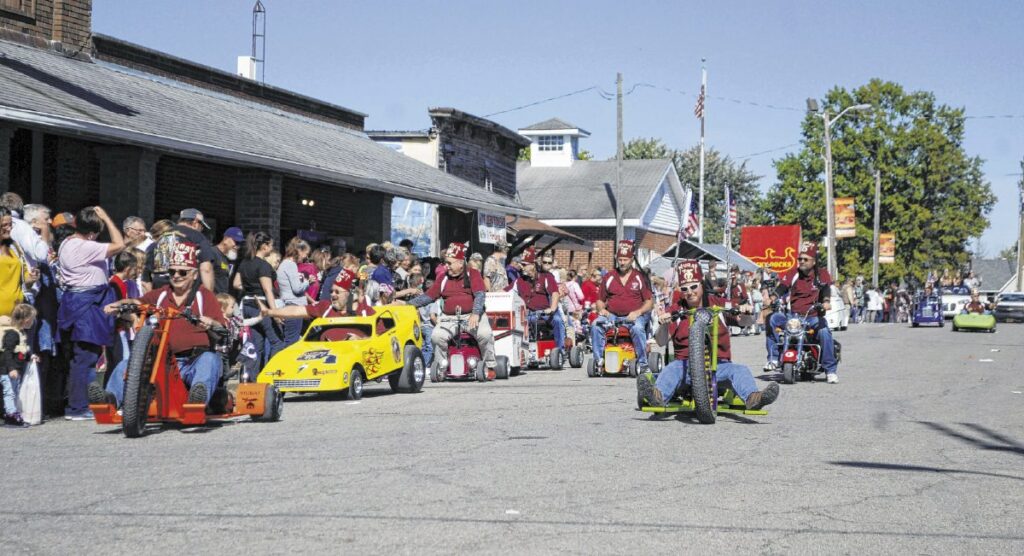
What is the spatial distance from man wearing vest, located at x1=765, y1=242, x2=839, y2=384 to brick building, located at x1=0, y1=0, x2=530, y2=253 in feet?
25.5

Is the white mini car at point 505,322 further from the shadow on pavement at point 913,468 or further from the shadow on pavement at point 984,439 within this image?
the shadow on pavement at point 913,468

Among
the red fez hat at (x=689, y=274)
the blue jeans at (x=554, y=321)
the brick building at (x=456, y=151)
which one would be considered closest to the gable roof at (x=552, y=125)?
the brick building at (x=456, y=151)

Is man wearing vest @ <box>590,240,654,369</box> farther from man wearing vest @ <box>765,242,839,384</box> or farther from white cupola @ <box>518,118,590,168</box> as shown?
white cupola @ <box>518,118,590,168</box>

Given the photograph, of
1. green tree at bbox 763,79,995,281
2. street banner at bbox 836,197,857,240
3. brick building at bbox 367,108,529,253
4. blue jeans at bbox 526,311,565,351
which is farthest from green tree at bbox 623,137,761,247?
blue jeans at bbox 526,311,565,351

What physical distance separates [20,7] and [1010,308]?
2315 inches

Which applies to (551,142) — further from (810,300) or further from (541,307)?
(810,300)

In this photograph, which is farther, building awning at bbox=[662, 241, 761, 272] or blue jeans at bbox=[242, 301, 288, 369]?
building awning at bbox=[662, 241, 761, 272]

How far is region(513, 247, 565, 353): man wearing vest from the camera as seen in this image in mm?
20125

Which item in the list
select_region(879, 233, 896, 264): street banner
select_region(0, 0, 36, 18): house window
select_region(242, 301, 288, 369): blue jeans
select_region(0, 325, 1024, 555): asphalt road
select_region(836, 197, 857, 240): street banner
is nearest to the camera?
select_region(0, 325, 1024, 555): asphalt road

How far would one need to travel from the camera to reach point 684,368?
38.2ft

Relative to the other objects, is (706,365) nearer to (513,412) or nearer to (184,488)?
(513,412)

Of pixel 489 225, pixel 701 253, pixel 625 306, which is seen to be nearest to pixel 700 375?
pixel 625 306

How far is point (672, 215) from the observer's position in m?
63.0

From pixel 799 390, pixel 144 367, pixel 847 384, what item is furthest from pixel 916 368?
pixel 144 367
